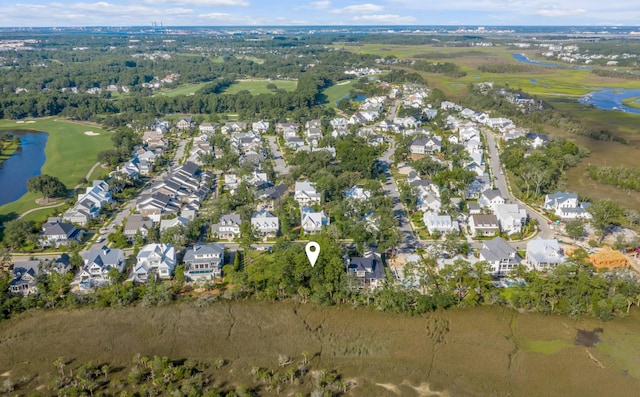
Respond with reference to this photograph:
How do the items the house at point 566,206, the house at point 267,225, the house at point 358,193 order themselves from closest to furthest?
1. the house at point 267,225
2. the house at point 566,206
3. the house at point 358,193

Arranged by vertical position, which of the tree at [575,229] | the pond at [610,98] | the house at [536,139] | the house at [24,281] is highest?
the pond at [610,98]

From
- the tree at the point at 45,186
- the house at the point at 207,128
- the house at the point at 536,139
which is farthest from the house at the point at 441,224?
the house at the point at 207,128

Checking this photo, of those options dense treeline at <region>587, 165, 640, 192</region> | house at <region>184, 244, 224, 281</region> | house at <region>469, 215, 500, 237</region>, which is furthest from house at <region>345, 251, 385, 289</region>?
dense treeline at <region>587, 165, 640, 192</region>

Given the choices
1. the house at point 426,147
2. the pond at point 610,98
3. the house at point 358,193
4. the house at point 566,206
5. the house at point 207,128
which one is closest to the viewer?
the house at point 566,206

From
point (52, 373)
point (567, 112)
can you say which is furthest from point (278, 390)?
point (567, 112)

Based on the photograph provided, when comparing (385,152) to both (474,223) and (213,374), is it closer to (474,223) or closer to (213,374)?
(474,223)

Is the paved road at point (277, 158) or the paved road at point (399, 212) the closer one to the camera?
the paved road at point (399, 212)

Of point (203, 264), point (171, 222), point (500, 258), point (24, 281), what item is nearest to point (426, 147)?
point (500, 258)

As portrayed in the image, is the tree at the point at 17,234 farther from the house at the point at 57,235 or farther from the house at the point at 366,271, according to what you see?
the house at the point at 366,271
